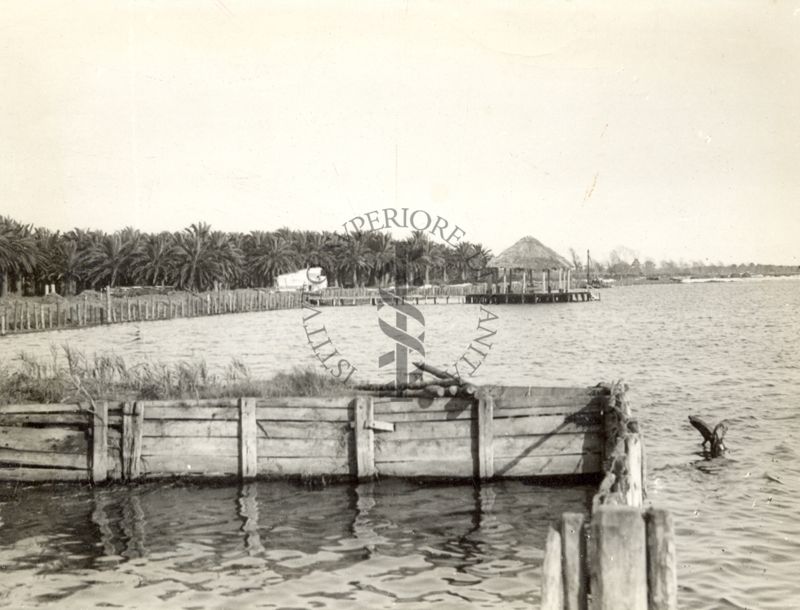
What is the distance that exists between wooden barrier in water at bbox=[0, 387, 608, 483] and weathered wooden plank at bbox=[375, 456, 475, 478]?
0.02m

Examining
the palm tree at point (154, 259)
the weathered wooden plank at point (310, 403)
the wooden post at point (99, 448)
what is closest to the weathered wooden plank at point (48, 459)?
the wooden post at point (99, 448)

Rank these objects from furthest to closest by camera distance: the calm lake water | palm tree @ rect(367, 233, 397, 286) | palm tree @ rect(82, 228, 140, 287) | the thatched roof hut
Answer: palm tree @ rect(367, 233, 397, 286)
palm tree @ rect(82, 228, 140, 287)
the thatched roof hut
the calm lake water

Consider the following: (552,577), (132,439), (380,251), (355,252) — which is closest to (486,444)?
(132,439)

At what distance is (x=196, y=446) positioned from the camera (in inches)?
533

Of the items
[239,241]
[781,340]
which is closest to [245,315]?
[239,241]

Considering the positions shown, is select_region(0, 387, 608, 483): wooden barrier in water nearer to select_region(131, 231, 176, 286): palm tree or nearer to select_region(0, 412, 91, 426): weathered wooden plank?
select_region(0, 412, 91, 426): weathered wooden plank

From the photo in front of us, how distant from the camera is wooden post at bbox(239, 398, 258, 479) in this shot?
43.8 ft

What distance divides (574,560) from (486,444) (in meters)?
7.44

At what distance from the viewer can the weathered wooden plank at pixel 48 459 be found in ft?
44.9

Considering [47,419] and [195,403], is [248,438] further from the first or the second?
[47,419]

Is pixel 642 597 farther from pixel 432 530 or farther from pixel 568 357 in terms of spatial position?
pixel 568 357

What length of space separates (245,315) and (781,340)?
4849 cm

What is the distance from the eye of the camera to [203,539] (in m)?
11.7

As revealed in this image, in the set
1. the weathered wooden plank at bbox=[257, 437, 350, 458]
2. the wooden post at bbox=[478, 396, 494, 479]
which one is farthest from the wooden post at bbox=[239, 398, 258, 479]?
the wooden post at bbox=[478, 396, 494, 479]
